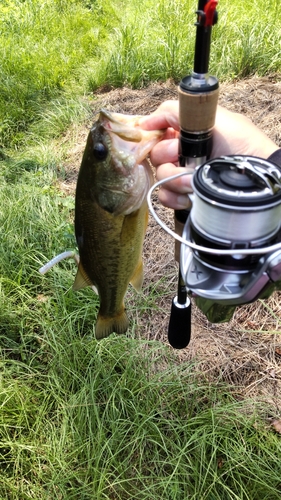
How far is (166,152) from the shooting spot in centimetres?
155

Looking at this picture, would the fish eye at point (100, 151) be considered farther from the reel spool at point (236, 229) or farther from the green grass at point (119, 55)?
the green grass at point (119, 55)

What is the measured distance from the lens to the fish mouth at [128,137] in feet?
4.75

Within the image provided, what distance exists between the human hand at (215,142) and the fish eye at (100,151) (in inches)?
7.4

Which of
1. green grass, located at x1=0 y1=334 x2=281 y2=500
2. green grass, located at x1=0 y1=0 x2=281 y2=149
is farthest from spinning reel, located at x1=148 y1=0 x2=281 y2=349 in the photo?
green grass, located at x1=0 y1=0 x2=281 y2=149

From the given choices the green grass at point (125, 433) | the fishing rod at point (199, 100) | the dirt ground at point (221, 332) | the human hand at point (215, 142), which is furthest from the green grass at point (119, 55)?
the fishing rod at point (199, 100)

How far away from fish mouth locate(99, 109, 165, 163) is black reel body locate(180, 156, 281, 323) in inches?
18.7

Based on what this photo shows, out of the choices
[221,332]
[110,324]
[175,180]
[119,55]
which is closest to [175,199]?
[175,180]

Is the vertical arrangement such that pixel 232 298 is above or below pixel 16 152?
above

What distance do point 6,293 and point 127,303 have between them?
33.3 inches

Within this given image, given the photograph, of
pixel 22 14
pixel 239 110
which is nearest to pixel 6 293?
pixel 239 110

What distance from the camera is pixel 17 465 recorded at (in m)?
2.21

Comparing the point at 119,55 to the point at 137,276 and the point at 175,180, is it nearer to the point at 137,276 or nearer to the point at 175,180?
the point at 137,276

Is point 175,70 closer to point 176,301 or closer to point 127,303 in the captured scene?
point 127,303

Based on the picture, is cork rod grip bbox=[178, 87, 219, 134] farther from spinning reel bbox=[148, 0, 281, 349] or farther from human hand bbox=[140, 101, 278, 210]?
human hand bbox=[140, 101, 278, 210]
